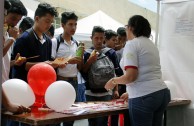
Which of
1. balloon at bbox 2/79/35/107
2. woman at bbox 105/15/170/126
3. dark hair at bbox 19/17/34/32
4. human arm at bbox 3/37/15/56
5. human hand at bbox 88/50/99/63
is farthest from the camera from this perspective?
dark hair at bbox 19/17/34/32

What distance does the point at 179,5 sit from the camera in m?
3.50

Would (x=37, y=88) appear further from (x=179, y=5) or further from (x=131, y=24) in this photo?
(x=179, y=5)

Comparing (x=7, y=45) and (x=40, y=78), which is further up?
(x=7, y=45)

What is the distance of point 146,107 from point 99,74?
2.81ft

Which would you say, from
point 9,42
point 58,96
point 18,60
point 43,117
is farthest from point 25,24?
point 43,117

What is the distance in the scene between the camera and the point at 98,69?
3117mm

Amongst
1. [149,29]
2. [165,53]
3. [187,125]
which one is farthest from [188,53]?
[149,29]

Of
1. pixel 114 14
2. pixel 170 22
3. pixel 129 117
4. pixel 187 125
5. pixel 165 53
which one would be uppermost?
pixel 114 14

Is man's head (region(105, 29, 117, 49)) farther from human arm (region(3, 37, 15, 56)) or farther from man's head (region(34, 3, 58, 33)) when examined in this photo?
human arm (region(3, 37, 15, 56))

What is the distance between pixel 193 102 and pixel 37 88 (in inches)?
75.3

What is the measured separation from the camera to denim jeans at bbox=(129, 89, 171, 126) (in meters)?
2.37

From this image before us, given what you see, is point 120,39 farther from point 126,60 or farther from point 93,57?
point 126,60

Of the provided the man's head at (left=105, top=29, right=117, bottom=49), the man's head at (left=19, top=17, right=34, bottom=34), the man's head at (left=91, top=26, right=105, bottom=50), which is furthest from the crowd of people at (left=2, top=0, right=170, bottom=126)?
the man's head at (left=105, top=29, right=117, bottom=49)

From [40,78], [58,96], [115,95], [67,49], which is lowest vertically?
[115,95]
